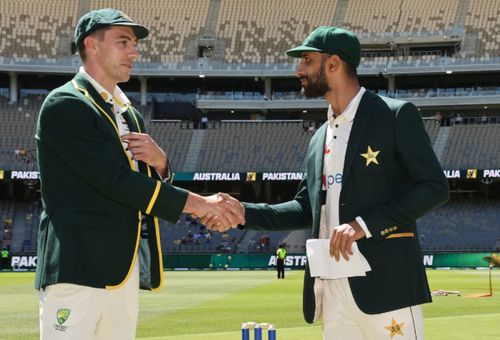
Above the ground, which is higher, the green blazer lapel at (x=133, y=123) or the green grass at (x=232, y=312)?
the green blazer lapel at (x=133, y=123)

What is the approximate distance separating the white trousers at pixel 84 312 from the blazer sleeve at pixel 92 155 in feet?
1.77

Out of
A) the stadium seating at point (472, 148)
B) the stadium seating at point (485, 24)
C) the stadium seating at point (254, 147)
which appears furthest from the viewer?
the stadium seating at point (485, 24)

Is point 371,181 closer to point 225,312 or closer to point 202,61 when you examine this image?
point 225,312

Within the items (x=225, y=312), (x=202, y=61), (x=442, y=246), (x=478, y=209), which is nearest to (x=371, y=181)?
(x=225, y=312)

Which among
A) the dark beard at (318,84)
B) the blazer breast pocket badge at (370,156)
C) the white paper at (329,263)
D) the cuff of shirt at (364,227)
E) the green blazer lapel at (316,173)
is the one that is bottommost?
the white paper at (329,263)

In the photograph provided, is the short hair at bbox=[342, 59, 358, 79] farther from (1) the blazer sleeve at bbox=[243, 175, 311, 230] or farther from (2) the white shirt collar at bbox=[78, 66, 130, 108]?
(2) the white shirt collar at bbox=[78, 66, 130, 108]

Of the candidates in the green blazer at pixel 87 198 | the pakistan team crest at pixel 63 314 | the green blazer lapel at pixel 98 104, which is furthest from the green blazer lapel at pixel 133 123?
the pakistan team crest at pixel 63 314

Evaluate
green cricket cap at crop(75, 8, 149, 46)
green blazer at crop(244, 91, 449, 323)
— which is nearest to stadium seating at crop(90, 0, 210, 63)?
green cricket cap at crop(75, 8, 149, 46)

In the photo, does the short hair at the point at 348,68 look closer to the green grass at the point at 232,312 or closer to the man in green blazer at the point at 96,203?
the man in green blazer at the point at 96,203

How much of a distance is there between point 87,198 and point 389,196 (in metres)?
1.94

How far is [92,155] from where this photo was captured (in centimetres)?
525

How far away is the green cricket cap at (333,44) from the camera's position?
5.57 m

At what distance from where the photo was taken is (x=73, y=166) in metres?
5.28

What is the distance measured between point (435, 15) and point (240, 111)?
691 inches
